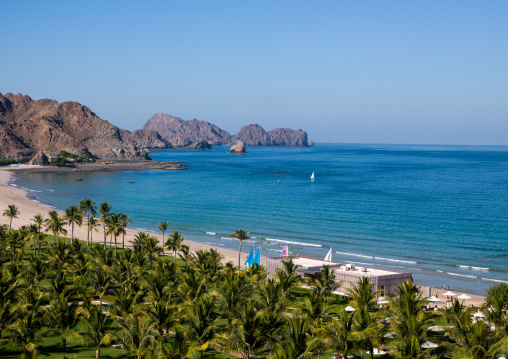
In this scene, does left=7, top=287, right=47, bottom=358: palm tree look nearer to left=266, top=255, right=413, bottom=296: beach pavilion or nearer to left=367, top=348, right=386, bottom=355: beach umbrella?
left=367, top=348, right=386, bottom=355: beach umbrella

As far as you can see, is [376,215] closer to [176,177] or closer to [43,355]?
[43,355]

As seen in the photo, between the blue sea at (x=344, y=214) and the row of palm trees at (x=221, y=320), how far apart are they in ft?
90.8

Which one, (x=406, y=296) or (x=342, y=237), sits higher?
(x=406, y=296)

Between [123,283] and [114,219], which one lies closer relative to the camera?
[123,283]

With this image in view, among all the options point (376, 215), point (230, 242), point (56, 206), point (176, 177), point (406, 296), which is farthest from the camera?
point (176, 177)

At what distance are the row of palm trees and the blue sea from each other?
27.7 meters

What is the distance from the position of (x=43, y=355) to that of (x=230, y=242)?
4879 cm

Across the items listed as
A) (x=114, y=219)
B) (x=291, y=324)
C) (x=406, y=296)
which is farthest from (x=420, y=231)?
(x=291, y=324)

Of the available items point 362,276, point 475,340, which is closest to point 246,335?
point 475,340

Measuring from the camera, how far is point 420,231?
286 ft

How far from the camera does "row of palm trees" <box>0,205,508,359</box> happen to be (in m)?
26.9

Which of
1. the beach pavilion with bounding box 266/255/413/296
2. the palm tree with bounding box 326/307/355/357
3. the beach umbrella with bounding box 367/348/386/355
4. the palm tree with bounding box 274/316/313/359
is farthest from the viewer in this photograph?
the beach pavilion with bounding box 266/255/413/296

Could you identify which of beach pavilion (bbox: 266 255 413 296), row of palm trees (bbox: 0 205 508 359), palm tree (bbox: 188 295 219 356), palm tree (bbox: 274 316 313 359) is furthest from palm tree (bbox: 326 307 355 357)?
beach pavilion (bbox: 266 255 413 296)

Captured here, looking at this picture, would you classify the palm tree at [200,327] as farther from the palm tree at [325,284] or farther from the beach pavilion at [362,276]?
the beach pavilion at [362,276]
